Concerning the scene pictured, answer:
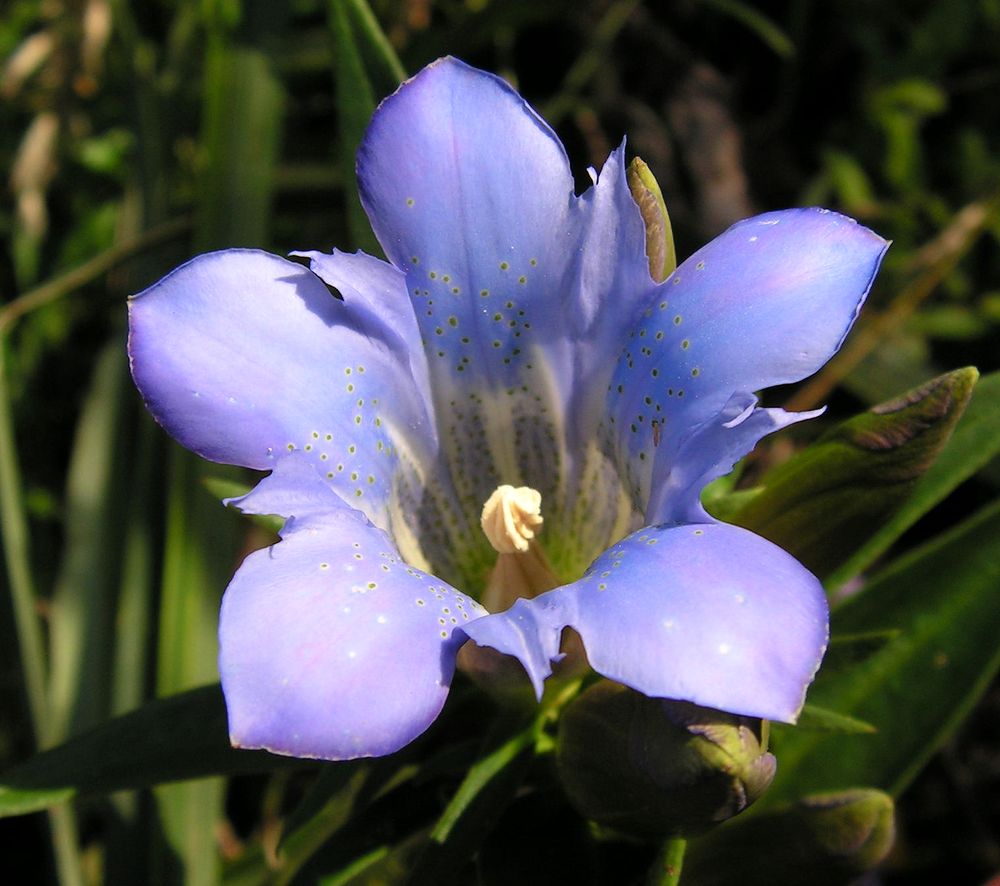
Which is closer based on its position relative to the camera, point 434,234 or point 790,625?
point 790,625

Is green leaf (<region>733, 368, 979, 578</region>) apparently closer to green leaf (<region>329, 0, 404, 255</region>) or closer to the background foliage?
the background foliage

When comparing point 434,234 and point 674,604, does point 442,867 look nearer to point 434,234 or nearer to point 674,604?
point 674,604

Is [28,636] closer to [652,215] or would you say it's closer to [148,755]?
[148,755]

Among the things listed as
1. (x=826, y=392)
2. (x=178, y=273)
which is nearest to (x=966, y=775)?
(x=826, y=392)

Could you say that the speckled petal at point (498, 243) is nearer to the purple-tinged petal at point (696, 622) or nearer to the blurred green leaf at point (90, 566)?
the purple-tinged petal at point (696, 622)

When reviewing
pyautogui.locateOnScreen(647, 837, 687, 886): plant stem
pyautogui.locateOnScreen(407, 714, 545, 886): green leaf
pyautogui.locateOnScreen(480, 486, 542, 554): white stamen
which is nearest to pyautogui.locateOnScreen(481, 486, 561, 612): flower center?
pyautogui.locateOnScreen(480, 486, 542, 554): white stamen
